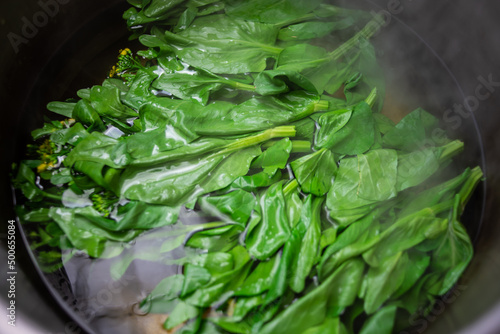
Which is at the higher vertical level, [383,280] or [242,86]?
[242,86]

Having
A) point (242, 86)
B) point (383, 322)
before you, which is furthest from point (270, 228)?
point (242, 86)

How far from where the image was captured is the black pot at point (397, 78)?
0.90 meters

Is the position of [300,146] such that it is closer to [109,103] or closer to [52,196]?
[109,103]

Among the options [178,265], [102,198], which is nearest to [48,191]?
[102,198]

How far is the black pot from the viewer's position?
0.90 m

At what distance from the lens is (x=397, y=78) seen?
4.18 feet

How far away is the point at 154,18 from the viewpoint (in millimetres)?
1173

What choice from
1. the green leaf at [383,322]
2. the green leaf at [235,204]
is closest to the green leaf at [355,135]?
the green leaf at [235,204]

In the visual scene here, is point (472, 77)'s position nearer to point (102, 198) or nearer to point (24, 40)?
point (102, 198)

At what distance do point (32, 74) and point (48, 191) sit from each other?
514mm

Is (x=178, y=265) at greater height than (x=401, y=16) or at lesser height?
lesser

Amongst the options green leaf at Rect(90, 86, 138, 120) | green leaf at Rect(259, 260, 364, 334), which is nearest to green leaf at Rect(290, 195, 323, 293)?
green leaf at Rect(259, 260, 364, 334)

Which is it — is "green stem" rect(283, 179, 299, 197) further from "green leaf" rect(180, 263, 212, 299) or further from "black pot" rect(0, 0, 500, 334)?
"black pot" rect(0, 0, 500, 334)

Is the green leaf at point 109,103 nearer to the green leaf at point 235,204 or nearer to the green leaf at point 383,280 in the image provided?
the green leaf at point 235,204
